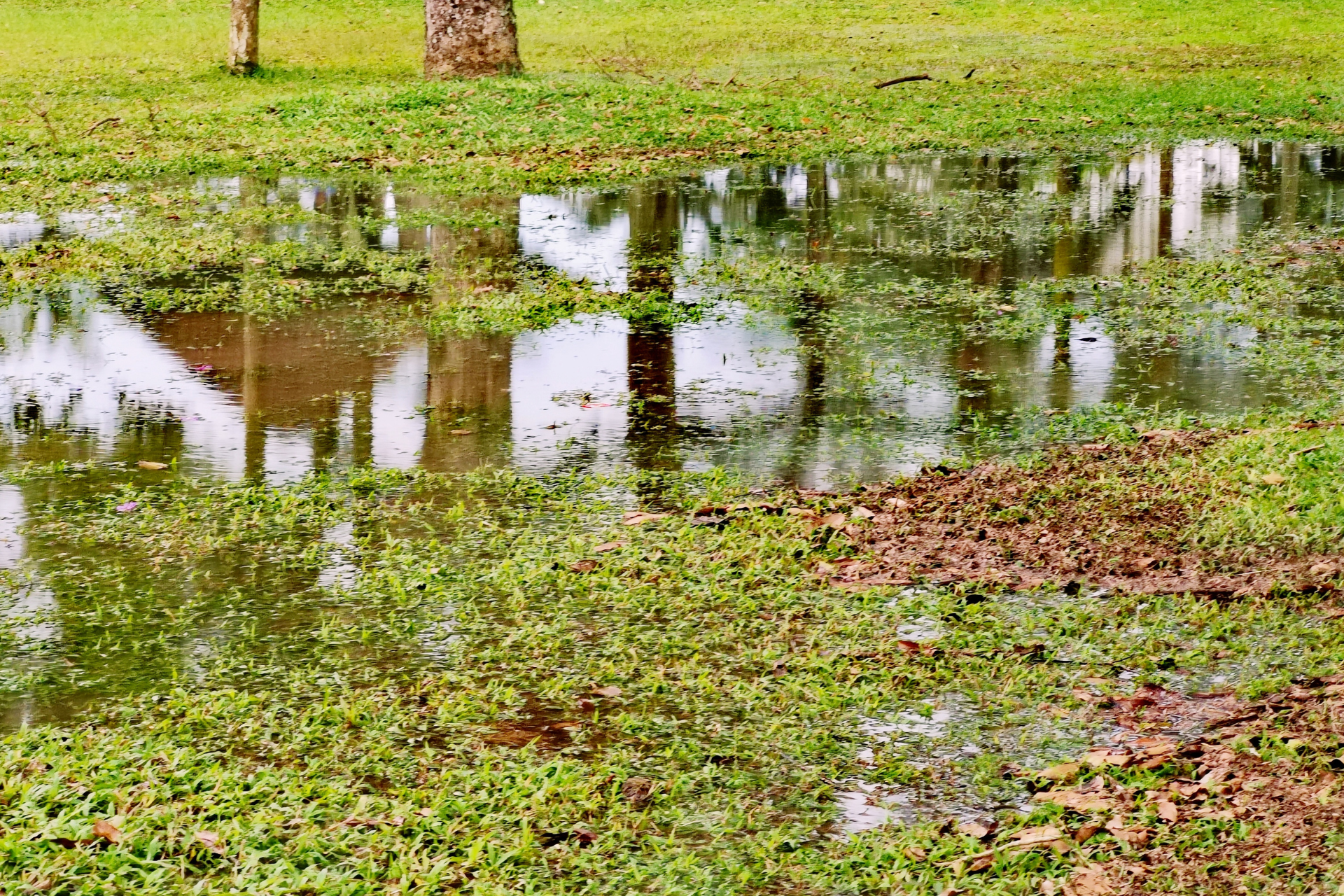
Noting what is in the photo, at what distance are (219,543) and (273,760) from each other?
1.89m

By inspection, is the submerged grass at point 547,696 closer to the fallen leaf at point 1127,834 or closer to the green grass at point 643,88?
the fallen leaf at point 1127,834

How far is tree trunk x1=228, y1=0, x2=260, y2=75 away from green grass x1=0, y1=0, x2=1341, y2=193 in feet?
1.43

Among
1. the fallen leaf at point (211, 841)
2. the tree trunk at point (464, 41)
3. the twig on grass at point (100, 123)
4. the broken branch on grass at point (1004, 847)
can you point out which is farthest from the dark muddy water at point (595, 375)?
the tree trunk at point (464, 41)

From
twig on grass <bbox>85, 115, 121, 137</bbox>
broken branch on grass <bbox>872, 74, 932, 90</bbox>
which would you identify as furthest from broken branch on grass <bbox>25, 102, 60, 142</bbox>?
broken branch on grass <bbox>872, 74, 932, 90</bbox>

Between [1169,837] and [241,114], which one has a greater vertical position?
[241,114]

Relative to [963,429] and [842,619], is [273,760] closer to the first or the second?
[842,619]

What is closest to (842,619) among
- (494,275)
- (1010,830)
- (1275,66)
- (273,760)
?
(1010,830)

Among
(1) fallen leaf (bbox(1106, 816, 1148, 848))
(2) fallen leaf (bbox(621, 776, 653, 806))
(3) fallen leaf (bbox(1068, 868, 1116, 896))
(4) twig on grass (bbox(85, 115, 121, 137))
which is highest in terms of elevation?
(4) twig on grass (bbox(85, 115, 121, 137))

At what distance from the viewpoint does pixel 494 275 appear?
11.2 meters

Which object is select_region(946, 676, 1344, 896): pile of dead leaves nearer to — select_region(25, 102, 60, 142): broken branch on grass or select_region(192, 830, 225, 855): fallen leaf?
select_region(192, 830, 225, 855): fallen leaf

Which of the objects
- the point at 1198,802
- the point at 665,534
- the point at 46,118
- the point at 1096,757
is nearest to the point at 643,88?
the point at 46,118

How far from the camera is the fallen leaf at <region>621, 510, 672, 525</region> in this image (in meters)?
6.58

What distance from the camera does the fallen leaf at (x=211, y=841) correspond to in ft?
13.7

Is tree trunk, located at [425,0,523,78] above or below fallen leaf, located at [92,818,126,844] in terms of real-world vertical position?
above
